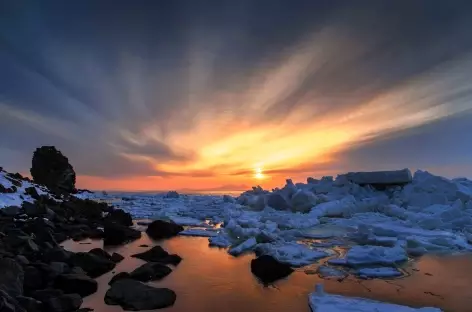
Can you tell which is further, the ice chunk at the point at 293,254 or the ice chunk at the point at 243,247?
the ice chunk at the point at 243,247

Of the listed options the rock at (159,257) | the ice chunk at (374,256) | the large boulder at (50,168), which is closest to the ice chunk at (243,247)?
the rock at (159,257)

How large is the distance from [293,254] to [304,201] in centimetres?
1193

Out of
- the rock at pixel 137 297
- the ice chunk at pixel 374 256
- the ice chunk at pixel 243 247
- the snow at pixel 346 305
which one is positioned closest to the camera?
the snow at pixel 346 305

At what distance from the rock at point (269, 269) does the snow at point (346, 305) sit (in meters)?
1.73

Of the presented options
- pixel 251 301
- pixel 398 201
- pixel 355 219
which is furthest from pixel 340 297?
pixel 398 201

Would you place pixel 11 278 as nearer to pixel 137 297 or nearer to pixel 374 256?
pixel 137 297

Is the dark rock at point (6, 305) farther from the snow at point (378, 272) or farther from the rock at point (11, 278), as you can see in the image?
the snow at point (378, 272)

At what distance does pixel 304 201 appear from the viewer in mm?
21062

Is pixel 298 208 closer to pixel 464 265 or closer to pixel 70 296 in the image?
pixel 464 265

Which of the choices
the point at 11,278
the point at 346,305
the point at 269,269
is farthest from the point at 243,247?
the point at 11,278

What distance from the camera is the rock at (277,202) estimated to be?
22270 millimetres

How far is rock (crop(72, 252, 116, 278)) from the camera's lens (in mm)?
7681

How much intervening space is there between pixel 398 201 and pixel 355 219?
4.05 m

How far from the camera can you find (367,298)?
602 centimetres
